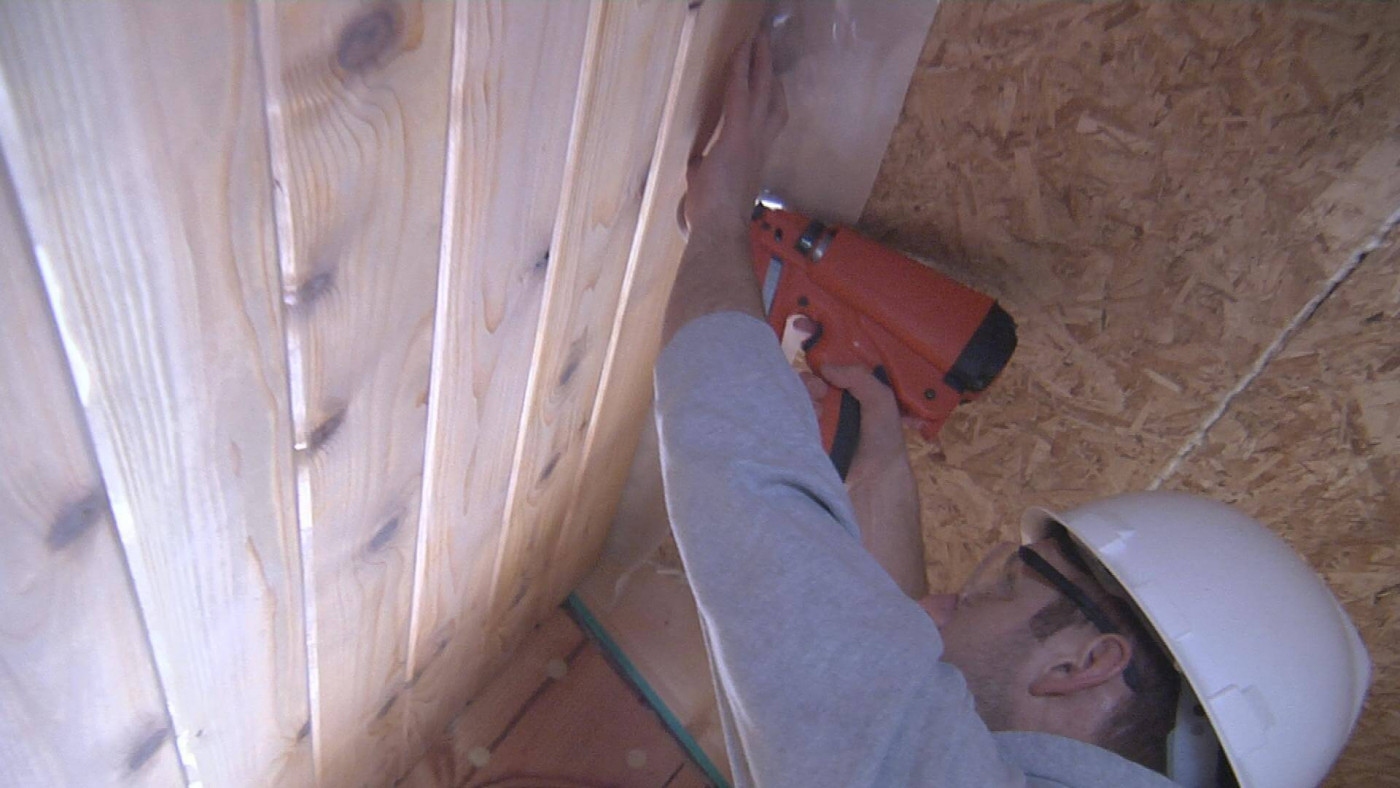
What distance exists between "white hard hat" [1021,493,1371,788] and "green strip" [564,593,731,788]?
1.13 meters

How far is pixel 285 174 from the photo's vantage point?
0.59m

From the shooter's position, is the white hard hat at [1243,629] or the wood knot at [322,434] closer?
the wood knot at [322,434]

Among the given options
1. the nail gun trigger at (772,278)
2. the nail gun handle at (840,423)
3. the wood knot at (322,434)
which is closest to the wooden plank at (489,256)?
the wood knot at (322,434)

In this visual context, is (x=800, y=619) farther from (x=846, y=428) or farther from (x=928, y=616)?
(x=846, y=428)

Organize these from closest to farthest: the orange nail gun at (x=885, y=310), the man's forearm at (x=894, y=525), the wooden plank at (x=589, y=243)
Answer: the wooden plank at (x=589, y=243) → the orange nail gun at (x=885, y=310) → the man's forearm at (x=894, y=525)

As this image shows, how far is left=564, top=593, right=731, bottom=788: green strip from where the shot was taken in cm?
194

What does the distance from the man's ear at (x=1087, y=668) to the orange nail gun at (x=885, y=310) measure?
341 mm

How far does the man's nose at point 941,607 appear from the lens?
1.14 m

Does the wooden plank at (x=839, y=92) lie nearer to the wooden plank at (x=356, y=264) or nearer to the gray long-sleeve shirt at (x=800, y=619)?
the gray long-sleeve shirt at (x=800, y=619)

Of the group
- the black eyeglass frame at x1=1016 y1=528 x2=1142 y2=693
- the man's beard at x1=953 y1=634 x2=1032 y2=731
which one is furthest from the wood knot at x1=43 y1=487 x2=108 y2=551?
the black eyeglass frame at x1=1016 y1=528 x2=1142 y2=693

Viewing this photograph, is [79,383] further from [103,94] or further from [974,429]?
[974,429]

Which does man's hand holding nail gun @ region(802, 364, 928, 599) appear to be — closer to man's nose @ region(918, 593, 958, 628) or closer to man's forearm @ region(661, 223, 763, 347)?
man's nose @ region(918, 593, 958, 628)

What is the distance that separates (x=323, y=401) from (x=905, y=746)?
61 cm

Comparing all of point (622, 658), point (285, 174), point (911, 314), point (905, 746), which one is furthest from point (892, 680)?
point (622, 658)
